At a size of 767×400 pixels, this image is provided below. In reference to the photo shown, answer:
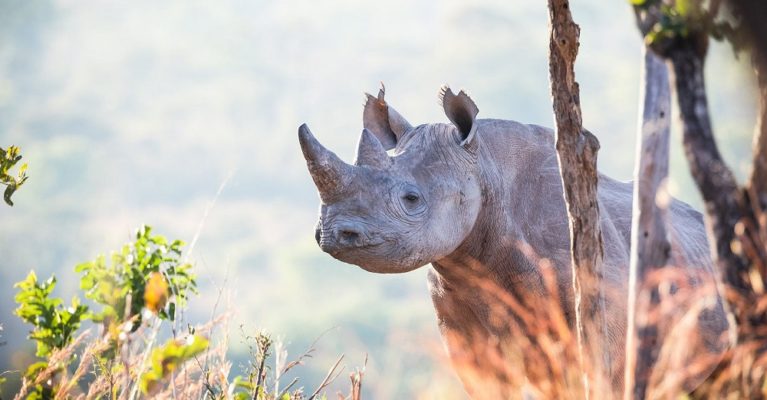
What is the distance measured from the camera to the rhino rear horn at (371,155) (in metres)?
5.28

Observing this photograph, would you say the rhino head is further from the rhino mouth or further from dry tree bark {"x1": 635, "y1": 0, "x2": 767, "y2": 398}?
dry tree bark {"x1": 635, "y1": 0, "x2": 767, "y2": 398}

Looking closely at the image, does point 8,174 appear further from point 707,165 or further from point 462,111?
point 707,165

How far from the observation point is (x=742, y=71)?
155 inches

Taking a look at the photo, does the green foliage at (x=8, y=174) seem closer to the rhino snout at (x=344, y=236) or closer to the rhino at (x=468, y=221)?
the rhino at (x=468, y=221)

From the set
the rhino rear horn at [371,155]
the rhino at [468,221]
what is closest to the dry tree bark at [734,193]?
the rhino at [468,221]

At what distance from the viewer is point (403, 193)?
5.19 metres

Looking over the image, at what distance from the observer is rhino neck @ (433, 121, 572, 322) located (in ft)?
18.3

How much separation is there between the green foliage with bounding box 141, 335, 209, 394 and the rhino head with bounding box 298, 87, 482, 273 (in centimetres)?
88

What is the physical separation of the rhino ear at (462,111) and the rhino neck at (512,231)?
0.10 meters

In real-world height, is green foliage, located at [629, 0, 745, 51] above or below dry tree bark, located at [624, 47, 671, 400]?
above

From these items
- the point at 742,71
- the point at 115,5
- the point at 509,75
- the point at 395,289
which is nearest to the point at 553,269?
the point at 742,71

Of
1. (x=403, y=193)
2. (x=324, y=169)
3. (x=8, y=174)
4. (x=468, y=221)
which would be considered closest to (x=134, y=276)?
(x=8, y=174)

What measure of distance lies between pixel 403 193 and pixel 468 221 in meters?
0.43

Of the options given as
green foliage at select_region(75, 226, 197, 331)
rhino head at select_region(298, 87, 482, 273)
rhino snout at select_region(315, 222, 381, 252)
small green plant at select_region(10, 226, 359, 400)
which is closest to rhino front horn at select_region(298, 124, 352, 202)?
rhino head at select_region(298, 87, 482, 273)
